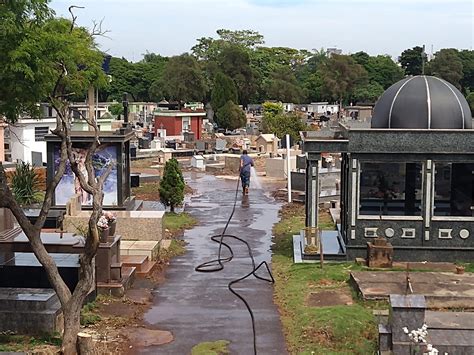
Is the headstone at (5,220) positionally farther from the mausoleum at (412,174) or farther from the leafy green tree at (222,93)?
the leafy green tree at (222,93)

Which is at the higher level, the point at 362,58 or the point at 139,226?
the point at 362,58

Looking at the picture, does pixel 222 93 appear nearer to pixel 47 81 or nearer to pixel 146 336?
pixel 146 336

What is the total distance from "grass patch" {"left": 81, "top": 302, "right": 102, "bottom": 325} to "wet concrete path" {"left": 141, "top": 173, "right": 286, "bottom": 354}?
0.79m

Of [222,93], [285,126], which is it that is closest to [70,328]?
[285,126]

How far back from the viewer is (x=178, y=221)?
20344 mm

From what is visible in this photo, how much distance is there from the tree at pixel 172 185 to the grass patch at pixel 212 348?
11.3 m

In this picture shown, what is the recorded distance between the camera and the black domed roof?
15.3 metres

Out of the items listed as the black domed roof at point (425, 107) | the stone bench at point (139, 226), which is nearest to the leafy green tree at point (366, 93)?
the black domed roof at point (425, 107)

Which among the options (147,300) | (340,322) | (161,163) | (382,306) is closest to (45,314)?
(147,300)

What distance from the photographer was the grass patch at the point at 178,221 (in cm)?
1950

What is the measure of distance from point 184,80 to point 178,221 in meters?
49.2

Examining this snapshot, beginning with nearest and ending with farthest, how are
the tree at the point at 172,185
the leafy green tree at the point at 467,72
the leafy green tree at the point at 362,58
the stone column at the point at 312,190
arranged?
the stone column at the point at 312,190 < the tree at the point at 172,185 < the leafy green tree at the point at 467,72 < the leafy green tree at the point at 362,58

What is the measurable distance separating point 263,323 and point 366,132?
199 inches

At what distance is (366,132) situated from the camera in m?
14.7
